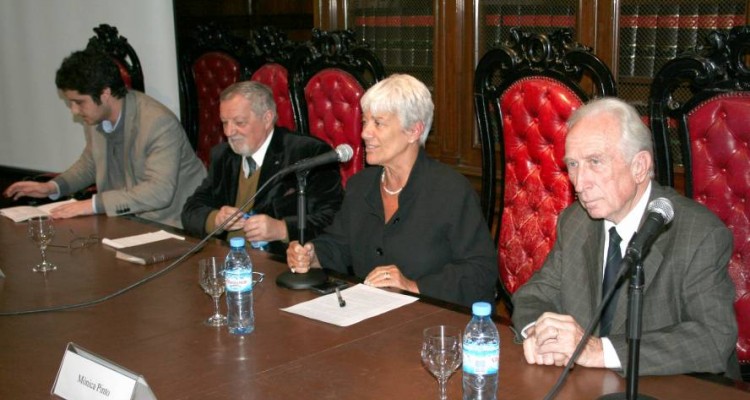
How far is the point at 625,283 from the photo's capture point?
209cm

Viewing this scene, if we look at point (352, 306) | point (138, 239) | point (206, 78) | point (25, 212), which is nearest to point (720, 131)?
point (352, 306)

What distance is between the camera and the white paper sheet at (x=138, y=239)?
305cm

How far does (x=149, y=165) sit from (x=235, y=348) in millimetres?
2103

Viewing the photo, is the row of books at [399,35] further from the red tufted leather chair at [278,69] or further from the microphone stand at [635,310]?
the microphone stand at [635,310]

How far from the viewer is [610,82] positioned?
2732 mm

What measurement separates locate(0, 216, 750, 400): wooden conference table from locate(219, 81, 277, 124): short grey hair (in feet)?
2.90

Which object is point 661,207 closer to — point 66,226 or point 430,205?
point 430,205

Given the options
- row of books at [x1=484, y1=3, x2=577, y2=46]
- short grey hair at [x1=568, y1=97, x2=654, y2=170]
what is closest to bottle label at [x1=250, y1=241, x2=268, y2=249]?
row of books at [x1=484, y1=3, x2=577, y2=46]

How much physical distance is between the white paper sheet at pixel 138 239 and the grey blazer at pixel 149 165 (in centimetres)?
58

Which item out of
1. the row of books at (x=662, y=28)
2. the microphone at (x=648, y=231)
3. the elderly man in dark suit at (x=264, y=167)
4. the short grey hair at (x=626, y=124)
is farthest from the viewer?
the elderly man in dark suit at (x=264, y=167)

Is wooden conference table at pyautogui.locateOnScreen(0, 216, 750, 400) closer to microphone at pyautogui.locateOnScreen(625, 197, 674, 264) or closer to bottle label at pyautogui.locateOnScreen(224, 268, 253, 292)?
bottle label at pyautogui.locateOnScreen(224, 268, 253, 292)

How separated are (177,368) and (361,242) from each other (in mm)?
1021

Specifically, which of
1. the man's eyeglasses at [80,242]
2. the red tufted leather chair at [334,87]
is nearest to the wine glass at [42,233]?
the man's eyeglasses at [80,242]

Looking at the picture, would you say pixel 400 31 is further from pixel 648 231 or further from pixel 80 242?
pixel 648 231
